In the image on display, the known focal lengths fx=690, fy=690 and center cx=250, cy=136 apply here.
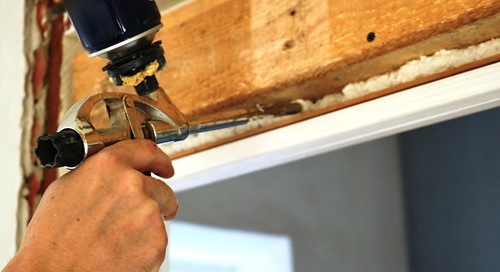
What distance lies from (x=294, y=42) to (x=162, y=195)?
0.24 meters

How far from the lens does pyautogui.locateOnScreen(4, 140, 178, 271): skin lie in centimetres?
49

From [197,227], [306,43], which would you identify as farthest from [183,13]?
[197,227]

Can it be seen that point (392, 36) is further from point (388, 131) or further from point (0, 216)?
point (0, 216)

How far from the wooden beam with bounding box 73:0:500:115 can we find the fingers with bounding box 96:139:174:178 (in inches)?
7.5

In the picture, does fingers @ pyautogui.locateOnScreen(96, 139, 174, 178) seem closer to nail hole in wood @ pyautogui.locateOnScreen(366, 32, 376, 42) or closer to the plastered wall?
nail hole in wood @ pyautogui.locateOnScreen(366, 32, 376, 42)

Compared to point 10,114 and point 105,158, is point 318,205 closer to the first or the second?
point 10,114

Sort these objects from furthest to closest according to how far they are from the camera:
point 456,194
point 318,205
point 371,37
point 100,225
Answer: point 318,205 → point 456,194 → point 371,37 → point 100,225

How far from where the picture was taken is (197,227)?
4.43ft

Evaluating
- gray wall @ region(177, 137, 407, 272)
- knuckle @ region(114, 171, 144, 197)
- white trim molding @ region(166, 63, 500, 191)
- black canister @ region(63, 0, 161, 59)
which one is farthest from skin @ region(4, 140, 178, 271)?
gray wall @ region(177, 137, 407, 272)

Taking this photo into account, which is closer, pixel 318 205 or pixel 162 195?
pixel 162 195

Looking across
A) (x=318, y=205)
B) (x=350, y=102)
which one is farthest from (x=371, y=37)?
(x=318, y=205)

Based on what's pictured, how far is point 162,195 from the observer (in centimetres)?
53

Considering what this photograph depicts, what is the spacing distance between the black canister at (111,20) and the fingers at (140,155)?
0.10m

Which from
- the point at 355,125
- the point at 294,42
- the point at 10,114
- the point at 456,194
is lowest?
the point at 456,194
